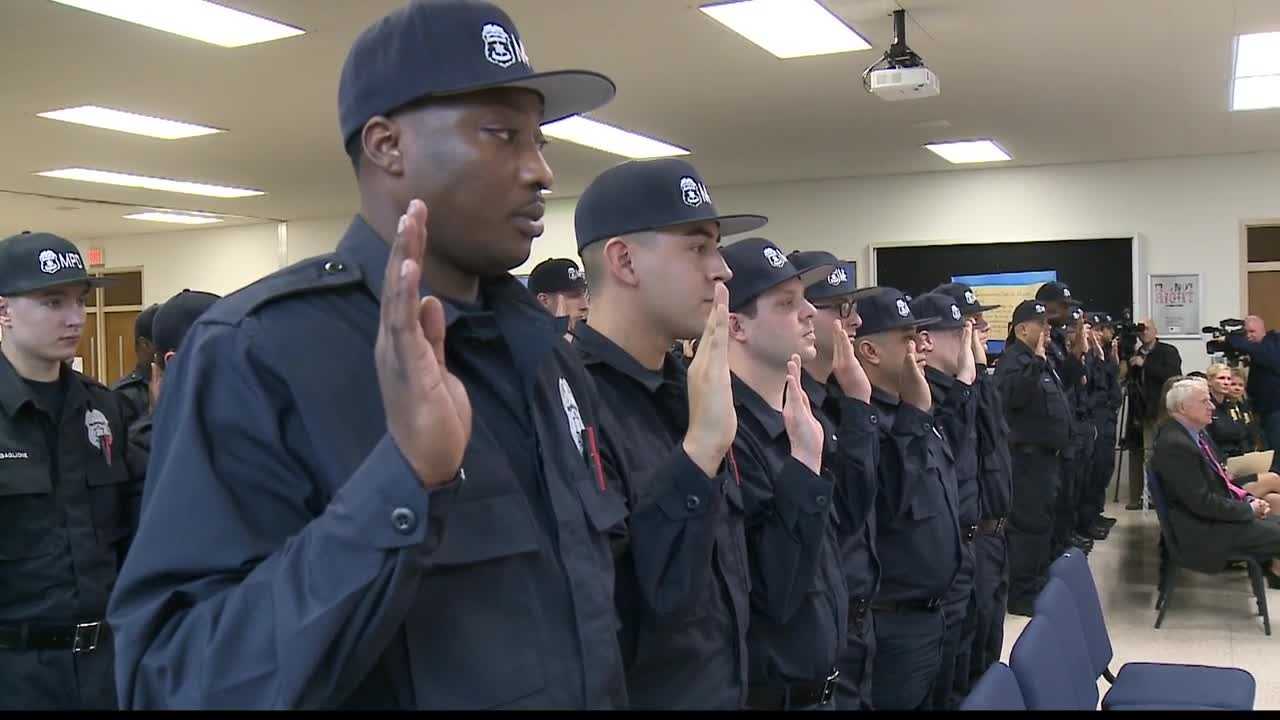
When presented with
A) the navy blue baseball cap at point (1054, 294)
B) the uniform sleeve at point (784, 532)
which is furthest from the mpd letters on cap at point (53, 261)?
the navy blue baseball cap at point (1054, 294)

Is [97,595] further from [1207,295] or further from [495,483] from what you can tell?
[1207,295]

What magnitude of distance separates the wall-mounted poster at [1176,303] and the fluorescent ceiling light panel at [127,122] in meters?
9.32

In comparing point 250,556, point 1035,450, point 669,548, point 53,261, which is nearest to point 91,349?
point 1035,450

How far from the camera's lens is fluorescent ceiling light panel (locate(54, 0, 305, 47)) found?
5.49 metres

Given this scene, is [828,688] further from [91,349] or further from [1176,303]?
[91,349]

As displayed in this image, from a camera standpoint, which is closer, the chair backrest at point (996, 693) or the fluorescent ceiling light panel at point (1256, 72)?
the chair backrest at point (996, 693)

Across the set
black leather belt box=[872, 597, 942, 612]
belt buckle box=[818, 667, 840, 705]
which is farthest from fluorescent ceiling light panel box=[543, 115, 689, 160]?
belt buckle box=[818, 667, 840, 705]

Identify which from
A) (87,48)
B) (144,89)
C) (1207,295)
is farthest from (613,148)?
(1207,295)

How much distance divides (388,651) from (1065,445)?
6.22m

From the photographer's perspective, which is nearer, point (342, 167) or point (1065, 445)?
point (1065, 445)

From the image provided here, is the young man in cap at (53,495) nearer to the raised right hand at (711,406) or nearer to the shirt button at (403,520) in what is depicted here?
the raised right hand at (711,406)

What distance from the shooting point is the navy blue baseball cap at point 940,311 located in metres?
4.46

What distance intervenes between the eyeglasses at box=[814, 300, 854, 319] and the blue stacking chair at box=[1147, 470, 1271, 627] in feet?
11.8

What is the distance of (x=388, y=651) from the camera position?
1.01 meters
